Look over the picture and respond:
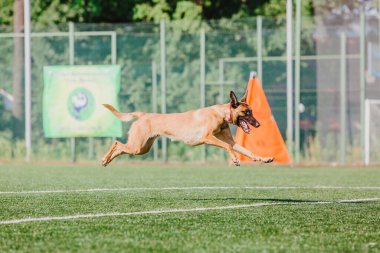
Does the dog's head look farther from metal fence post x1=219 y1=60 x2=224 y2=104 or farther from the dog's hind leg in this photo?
metal fence post x1=219 y1=60 x2=224 y2=104

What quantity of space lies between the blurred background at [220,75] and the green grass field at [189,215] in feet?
28.1

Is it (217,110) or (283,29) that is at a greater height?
(283,29)

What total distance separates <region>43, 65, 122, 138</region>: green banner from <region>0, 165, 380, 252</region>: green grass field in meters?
8.59


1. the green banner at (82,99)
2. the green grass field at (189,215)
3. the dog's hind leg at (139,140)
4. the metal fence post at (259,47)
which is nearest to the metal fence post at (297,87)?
the metal fence post at (259,47)

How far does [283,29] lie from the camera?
89.6 ft

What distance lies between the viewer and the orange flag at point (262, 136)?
77.0 ft

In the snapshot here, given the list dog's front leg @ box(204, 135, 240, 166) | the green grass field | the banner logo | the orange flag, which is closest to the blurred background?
the banner logo

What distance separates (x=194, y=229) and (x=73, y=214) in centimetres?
183

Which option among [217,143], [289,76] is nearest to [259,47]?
[289,76]

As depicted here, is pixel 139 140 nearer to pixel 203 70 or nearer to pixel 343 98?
pixel 343 98

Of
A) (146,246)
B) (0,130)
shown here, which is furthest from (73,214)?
(0,130)

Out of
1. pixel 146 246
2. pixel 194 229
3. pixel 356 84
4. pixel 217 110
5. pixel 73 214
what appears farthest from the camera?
pixel 356 84

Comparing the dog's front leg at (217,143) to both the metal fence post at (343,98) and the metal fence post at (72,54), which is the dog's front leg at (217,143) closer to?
the metal fence post at (343,98)

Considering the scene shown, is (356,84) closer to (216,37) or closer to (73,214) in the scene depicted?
(216,37)
